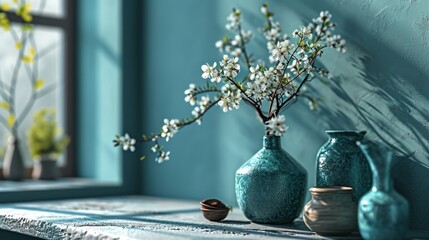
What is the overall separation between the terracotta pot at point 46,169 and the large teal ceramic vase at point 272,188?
1392mm

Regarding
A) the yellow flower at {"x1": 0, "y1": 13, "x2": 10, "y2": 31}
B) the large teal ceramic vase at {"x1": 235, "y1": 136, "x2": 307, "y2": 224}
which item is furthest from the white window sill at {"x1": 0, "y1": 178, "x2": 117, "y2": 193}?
the large teal ceramic vase at {"x1": 235, "y1": 136, "x2": 307, "y2": 224}

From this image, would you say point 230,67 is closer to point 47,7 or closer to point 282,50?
point 282,50

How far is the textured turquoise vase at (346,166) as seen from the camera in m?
1.82

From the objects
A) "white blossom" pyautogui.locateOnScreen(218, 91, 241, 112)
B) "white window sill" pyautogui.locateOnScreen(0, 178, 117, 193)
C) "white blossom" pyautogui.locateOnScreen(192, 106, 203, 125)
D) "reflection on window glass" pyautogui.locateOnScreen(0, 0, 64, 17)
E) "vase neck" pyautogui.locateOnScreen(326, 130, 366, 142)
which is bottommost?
"white window sill" pyautogui.locateOnScreen(0, 178, 117, 193)

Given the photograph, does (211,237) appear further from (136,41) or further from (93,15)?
(93,15)

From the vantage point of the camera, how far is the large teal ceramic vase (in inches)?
73.6

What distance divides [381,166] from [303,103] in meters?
0.73

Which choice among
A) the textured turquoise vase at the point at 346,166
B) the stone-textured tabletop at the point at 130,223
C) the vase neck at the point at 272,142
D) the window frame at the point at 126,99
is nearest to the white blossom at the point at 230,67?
the vase neck at the point at 272,142

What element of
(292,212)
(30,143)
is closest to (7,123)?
(30,143)

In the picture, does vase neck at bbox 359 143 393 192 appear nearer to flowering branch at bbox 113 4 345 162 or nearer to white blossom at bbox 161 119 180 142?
flowering branch at bbox 113 4 345 162

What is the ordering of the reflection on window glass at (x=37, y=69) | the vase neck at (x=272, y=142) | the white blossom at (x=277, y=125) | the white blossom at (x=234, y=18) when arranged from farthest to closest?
the reflection on window glass at (x=37, y=69) → the white blossom at (x=234, y=18) → the vase neck at (x=272, y=142) → the white blossom at (x=277, y=125)

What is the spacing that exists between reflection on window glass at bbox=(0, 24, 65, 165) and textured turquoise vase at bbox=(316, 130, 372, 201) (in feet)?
5.75

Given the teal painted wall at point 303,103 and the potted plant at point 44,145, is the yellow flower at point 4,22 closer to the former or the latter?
the potted plant at point 44,145

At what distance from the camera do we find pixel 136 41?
3027 mm
